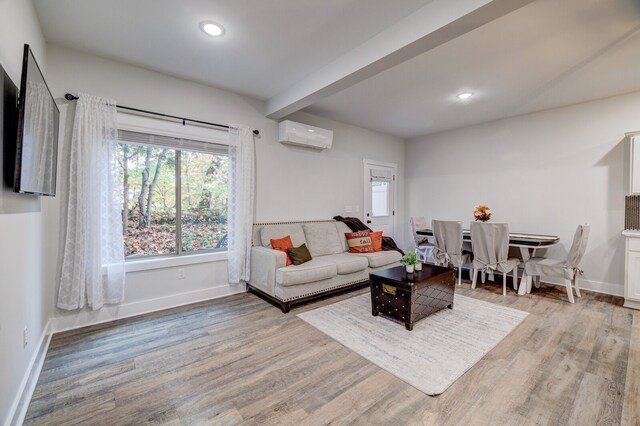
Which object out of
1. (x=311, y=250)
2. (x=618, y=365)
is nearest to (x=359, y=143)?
(x=311, y=250)

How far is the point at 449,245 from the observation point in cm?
428

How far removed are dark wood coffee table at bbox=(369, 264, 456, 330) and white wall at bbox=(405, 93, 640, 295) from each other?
250cm

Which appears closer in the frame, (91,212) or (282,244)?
(91,212)

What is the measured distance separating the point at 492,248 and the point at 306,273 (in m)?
2.60

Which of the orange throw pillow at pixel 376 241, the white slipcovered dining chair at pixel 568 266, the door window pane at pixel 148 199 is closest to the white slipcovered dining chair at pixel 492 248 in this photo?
the white slipcovered dining chair at pixel 568 266

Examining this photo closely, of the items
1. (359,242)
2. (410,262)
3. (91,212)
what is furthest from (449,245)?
(91,212)

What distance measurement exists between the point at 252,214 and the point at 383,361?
8.08 feet

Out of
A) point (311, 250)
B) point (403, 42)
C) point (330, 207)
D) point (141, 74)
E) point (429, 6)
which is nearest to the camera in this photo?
point (429, 6)

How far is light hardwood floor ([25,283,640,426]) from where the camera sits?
5.45 ft

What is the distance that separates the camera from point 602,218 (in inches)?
155

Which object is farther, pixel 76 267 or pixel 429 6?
pixel 76 267

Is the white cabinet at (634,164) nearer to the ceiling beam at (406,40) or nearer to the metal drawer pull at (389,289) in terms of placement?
the ceiling beam at (406,40)

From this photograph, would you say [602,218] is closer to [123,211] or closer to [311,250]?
[311,250]

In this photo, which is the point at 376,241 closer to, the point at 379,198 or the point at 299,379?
the point at 379,198
